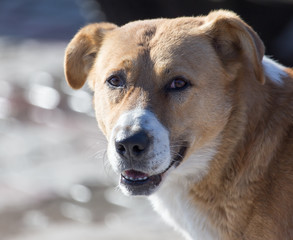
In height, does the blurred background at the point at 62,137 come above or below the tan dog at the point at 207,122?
below

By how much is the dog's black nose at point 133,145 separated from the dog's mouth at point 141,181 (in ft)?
0.57

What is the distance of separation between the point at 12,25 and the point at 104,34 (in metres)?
7.83

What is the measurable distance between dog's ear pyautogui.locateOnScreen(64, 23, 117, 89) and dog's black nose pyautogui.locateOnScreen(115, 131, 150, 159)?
880 mm

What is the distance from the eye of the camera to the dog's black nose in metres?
3.31

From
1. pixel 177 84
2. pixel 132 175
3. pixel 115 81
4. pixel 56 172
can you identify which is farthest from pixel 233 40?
pixel 56 172

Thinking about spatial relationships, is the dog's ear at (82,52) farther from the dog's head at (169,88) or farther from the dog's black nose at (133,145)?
the dog's black nose at (133,145)

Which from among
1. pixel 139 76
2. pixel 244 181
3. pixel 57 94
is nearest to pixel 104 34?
pixel 139 76

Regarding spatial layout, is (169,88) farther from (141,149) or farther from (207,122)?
(141,149)

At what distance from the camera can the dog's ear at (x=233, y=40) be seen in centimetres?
346

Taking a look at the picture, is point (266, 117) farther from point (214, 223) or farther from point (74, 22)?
point (74, 22)

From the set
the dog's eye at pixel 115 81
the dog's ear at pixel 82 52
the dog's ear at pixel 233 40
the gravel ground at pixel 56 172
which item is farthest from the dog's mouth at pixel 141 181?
the dog's ear at pixel 82 52

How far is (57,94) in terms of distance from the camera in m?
8.28

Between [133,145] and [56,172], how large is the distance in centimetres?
323

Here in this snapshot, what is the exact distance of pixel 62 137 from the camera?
284 inches
